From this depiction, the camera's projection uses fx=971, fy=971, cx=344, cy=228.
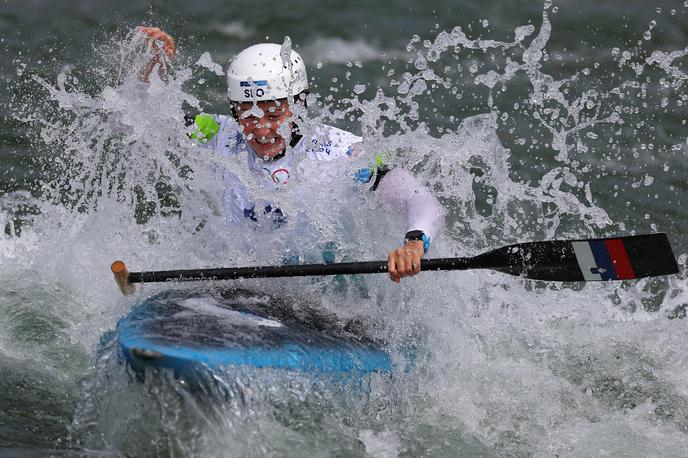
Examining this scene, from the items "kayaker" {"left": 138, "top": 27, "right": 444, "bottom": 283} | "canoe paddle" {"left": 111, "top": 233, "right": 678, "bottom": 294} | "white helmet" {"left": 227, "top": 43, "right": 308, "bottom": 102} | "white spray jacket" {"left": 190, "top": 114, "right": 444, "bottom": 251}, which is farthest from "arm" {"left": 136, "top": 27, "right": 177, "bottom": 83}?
"canoe paddle" {"left": 111, "top": 233, "right": 678, "bottom": 294}

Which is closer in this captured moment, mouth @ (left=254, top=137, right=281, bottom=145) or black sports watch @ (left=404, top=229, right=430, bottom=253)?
black sports watch @ (left=404, top=229, right=430, bottom=253)

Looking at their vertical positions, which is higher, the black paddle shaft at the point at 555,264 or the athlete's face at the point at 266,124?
the athlete's face at the point at 266,124

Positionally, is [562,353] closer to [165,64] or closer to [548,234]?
[548,234]

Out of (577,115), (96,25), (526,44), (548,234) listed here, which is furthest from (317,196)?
(96,25)

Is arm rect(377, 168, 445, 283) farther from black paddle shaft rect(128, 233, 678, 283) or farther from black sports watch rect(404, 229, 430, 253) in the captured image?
black paddle shaft rect(128, 233, 678, 283)

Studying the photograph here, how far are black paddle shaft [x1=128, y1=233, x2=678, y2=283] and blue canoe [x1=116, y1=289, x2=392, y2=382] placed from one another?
20 centimetres

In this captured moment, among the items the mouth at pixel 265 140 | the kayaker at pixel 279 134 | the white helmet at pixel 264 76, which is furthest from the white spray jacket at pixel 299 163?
the white helmet at pixel 264 76

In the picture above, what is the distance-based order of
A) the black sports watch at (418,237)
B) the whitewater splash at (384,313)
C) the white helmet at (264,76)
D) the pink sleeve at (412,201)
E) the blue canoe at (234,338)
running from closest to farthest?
the blue canoe at (234,338)
the whitewater splash at (384,313)
the black sports watch at (418,237)
the pink sleeve at (412,201)
the white helmet at (264,76)

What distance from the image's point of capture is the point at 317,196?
5.54m

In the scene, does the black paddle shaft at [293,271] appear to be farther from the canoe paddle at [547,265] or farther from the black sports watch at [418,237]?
the black sports watch at [418,237]

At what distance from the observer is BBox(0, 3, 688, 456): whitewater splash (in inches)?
183

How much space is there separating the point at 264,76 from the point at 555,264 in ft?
6.09

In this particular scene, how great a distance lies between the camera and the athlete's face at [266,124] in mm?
5348

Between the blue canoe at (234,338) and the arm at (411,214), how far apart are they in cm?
50
